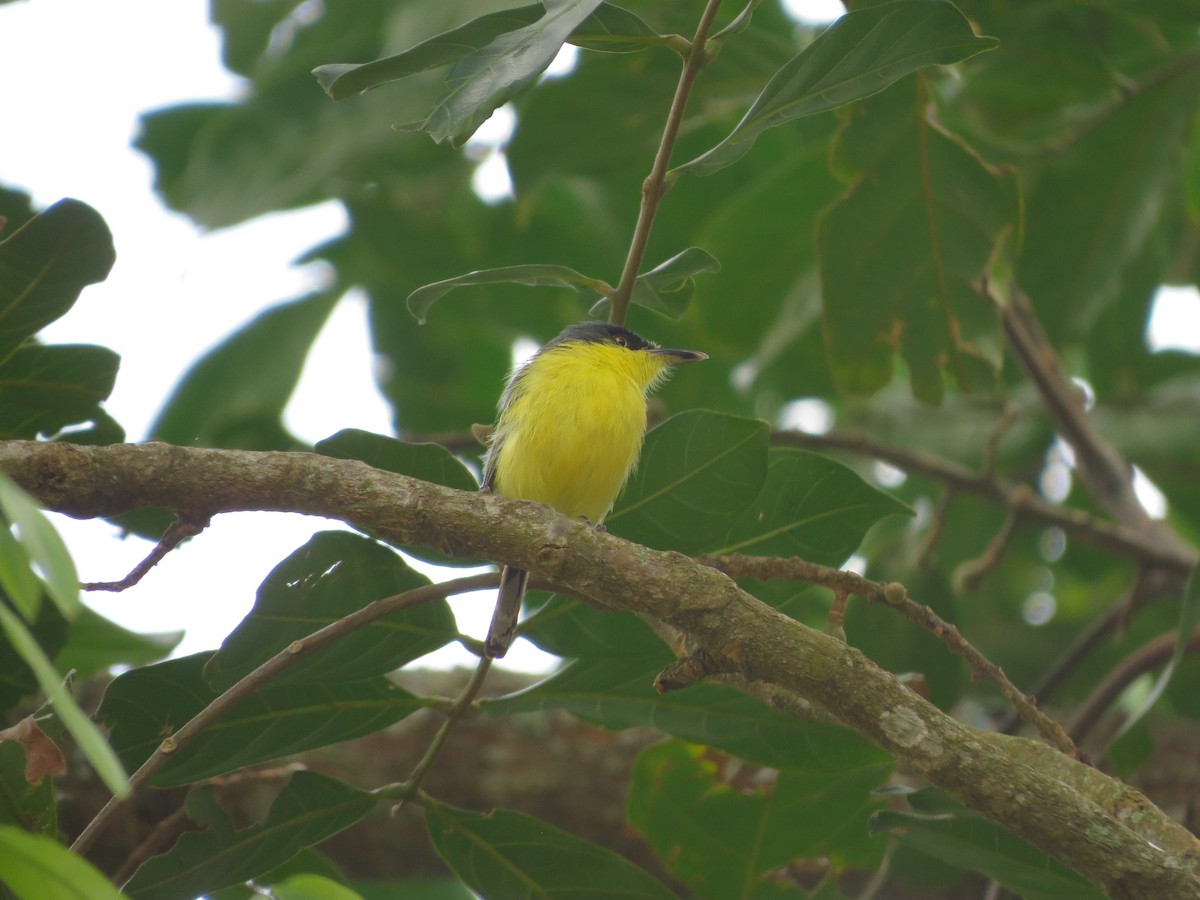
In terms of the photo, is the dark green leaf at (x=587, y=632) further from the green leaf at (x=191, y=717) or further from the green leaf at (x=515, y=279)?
the green leaf at (x=515, y=279)

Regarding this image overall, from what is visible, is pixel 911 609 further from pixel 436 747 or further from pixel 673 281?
pixel 436 747

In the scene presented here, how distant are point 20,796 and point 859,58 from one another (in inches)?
92.5

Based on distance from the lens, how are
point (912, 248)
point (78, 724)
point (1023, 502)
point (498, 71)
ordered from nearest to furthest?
1. point (78, 724)
2. point (498, 71)
3. point (912, 248)
4. point (1023, 502)

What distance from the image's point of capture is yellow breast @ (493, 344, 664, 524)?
4.16 meters

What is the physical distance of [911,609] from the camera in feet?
8.91

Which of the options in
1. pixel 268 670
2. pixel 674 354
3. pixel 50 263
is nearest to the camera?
pixel 268 670

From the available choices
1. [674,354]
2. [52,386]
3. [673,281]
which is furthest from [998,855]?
[674,354]

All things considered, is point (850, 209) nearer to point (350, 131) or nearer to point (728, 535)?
point (728, 535)

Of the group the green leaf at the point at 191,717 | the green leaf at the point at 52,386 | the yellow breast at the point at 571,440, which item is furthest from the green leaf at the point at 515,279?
the yellow breast at the point at 571,440

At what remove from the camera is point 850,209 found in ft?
13.8

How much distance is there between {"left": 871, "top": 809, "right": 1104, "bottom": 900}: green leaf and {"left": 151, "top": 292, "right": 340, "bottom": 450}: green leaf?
3918mm

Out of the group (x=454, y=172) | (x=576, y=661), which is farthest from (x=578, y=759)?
(x=454, y=172)

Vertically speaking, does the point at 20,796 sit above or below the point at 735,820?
below

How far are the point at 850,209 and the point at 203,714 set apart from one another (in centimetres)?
280
